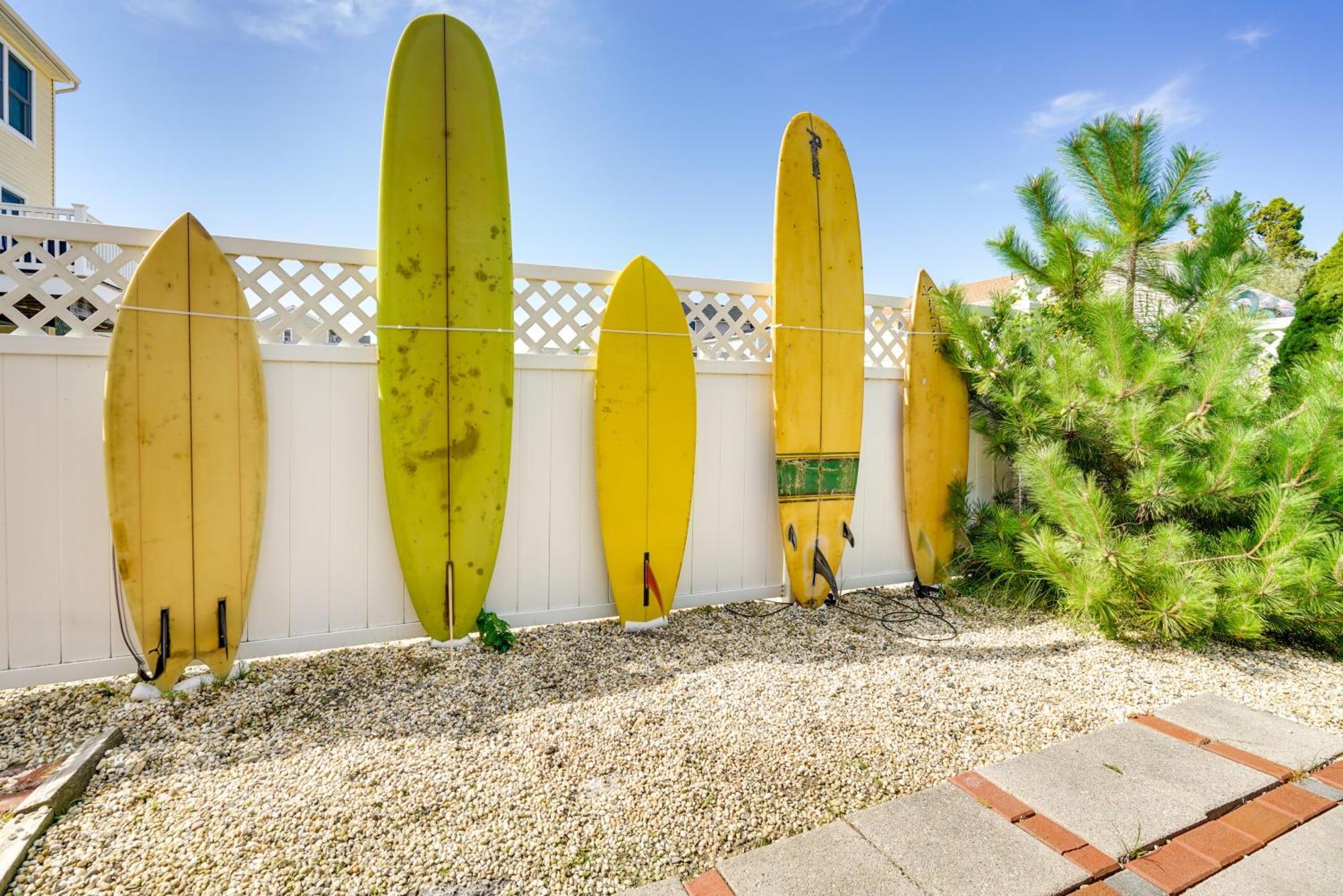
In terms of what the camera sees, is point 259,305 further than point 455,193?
No

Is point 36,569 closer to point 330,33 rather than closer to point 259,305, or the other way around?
point 259,305

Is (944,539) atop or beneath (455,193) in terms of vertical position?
beneath

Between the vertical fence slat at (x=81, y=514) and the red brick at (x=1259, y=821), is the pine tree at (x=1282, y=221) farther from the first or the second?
the vertical fence slat at (x=81, y=514)

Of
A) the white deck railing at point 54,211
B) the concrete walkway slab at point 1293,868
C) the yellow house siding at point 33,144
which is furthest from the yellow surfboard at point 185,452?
the yellow house siding at point 33,144

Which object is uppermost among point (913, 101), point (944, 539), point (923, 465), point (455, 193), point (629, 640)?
point (913, 101)

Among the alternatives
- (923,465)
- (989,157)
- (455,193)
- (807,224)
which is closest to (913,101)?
(989,157)

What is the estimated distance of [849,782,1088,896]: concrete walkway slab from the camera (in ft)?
3.88

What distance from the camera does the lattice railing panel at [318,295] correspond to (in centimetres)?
204

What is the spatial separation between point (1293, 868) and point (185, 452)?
3204 millimetres

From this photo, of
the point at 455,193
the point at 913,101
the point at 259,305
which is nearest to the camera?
the point at 259,305

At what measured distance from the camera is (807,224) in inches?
123

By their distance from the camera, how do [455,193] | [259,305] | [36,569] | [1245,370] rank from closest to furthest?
[36,569], [259,305], [455,193], [1245,370]

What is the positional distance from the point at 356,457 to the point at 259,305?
2.15 feet

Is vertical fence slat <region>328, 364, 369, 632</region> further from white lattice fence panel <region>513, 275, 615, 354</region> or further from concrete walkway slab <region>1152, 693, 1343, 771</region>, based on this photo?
concrete walkway slab <region>1152, 693, 1343, 771</region>
